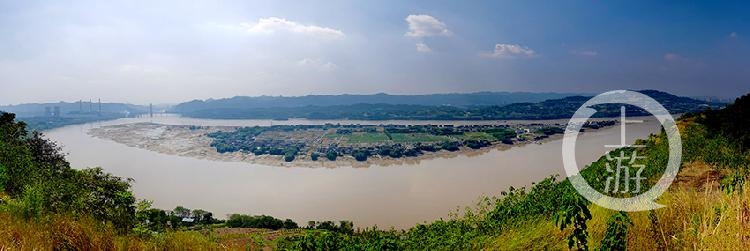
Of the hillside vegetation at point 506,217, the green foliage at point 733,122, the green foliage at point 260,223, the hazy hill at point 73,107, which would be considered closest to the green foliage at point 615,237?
the hillside vegetation at point 506,217

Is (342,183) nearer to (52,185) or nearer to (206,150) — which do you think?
(52,185)

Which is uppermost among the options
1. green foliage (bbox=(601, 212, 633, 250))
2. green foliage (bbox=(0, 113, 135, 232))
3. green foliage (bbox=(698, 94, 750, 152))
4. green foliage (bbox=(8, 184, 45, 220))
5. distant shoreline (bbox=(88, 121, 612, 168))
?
green foliage (bbox=(698, 94, 750, 152))

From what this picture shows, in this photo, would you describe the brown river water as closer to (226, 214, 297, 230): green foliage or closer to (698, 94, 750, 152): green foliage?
(226, 214, 297, 230): green foliage

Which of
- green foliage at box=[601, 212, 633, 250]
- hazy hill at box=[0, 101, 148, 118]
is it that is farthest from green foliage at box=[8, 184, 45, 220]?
hazy hill at box=[0, 101, 148, 118]

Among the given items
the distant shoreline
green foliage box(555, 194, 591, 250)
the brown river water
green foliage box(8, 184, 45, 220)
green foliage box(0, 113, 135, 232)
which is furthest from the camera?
the distant shoreline

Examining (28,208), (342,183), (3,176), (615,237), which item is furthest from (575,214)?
(342,183)

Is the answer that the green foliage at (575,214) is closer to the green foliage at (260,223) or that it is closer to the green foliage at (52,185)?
the green foliage at (52,185)
